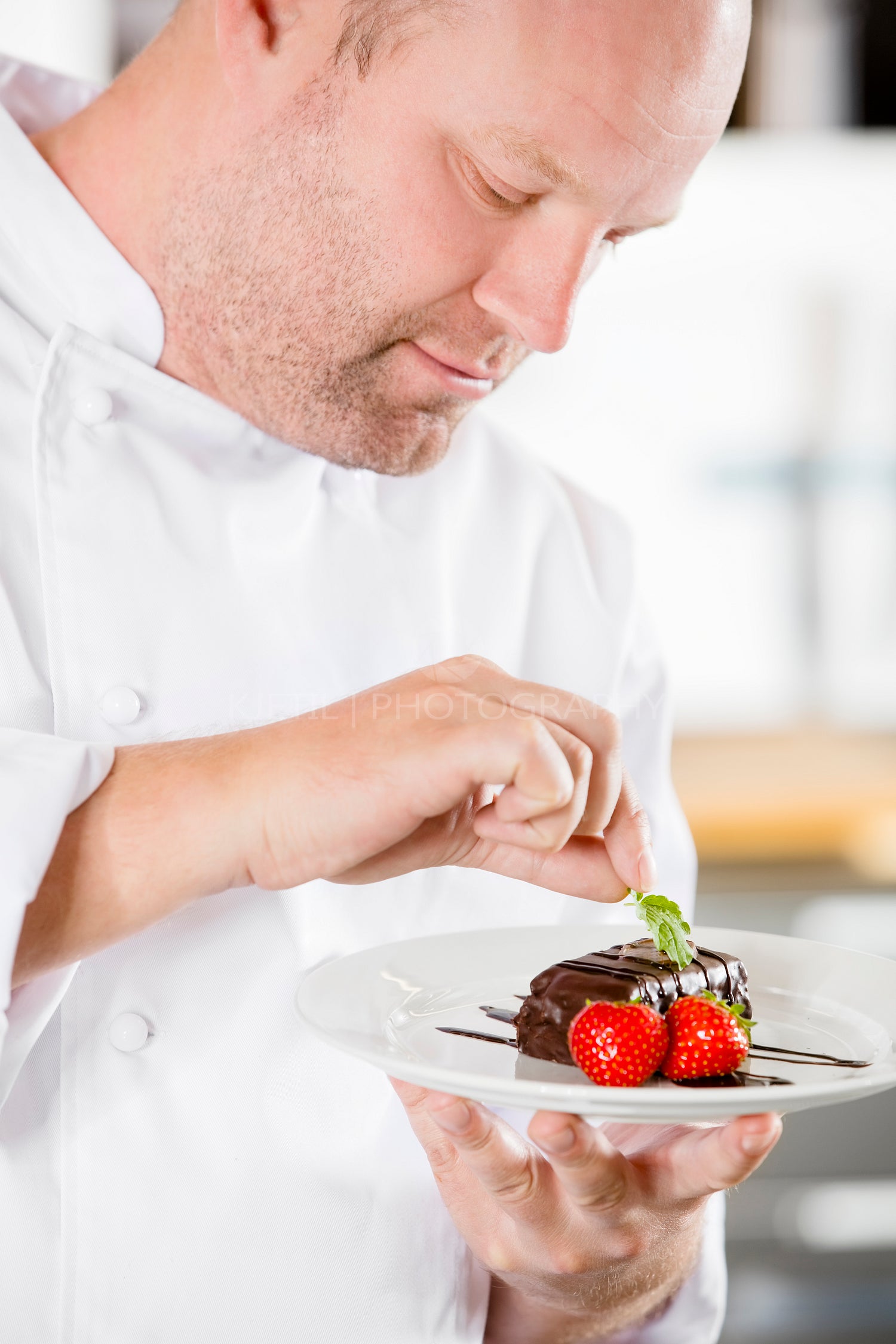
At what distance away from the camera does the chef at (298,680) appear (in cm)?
73

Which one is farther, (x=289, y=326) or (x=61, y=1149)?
(x=289, y=326)

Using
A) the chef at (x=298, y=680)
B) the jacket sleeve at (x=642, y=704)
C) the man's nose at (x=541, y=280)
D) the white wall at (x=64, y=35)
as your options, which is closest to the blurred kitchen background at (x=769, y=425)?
the white wall at (x=64, y=35)

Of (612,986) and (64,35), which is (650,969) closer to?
(612,986)

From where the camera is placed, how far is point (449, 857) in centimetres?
85

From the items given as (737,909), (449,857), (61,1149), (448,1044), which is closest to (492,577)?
(449,857)

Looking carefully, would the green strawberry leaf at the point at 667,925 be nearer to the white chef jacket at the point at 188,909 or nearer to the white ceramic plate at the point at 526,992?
the white ceramic plate at the point at 526,992

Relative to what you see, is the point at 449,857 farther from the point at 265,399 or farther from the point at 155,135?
the point at 155,135

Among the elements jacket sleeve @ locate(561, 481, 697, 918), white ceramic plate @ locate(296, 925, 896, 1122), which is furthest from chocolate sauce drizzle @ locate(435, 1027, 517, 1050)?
jacket sleeve @ locate(561, 481, 697, 918)

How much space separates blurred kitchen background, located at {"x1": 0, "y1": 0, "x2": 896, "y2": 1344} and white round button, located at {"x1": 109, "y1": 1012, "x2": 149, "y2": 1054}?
4.06 feet

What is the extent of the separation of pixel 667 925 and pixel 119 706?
0.42 metres

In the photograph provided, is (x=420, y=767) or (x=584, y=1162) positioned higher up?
(x=420, y=767)

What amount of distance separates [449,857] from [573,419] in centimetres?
182

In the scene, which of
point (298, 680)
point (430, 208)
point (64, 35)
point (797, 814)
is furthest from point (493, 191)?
point (64, 35)

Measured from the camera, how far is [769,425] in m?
2.55
